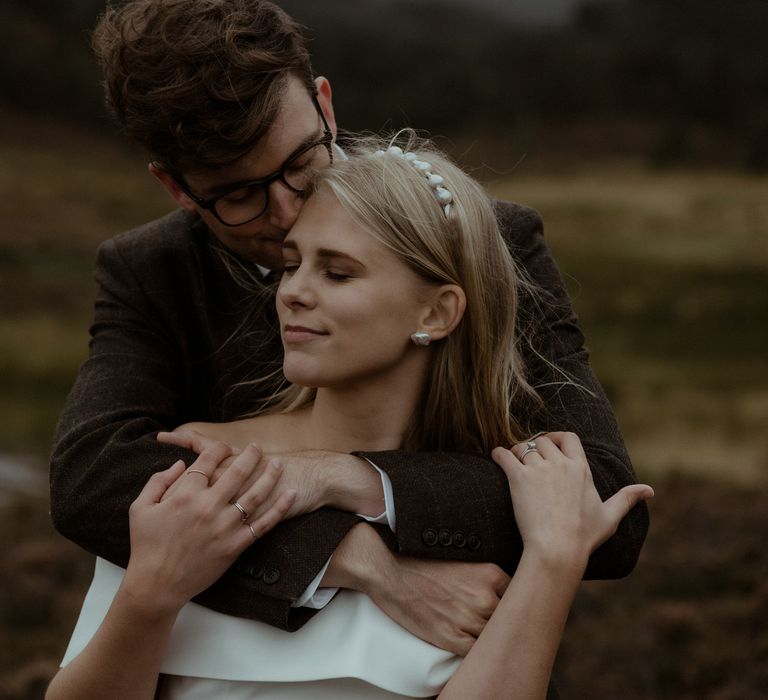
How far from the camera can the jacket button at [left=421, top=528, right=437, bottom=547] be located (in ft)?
7.20

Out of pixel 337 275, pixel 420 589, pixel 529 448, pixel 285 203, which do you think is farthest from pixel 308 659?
pixel 285 203

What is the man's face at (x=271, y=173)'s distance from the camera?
8.60 ft

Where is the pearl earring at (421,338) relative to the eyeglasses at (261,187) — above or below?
below

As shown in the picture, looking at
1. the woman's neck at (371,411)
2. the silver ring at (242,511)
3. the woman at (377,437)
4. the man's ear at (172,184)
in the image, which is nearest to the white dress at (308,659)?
the woman at (377,437)

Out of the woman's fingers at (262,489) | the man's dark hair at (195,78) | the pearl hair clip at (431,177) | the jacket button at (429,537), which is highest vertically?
the man's dark hair at (195,78)

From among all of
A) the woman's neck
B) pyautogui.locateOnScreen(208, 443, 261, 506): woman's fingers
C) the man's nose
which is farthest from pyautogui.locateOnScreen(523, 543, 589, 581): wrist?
the man's nose

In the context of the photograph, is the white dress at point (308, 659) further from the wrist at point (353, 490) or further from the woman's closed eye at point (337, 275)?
the woman's closed eye at point (337, 275)

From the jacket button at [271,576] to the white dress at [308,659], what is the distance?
0.13 meters

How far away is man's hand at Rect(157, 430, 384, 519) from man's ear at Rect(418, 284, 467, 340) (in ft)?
1.21

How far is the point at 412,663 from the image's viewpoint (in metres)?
2.12

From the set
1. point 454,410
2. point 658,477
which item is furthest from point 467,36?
point 454,410

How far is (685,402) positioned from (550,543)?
6430mm

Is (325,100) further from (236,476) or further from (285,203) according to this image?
(236,476)

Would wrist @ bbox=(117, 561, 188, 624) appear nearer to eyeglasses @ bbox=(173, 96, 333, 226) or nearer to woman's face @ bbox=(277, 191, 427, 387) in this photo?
woman's face @ bbox=(277, 191, 427, 387)
